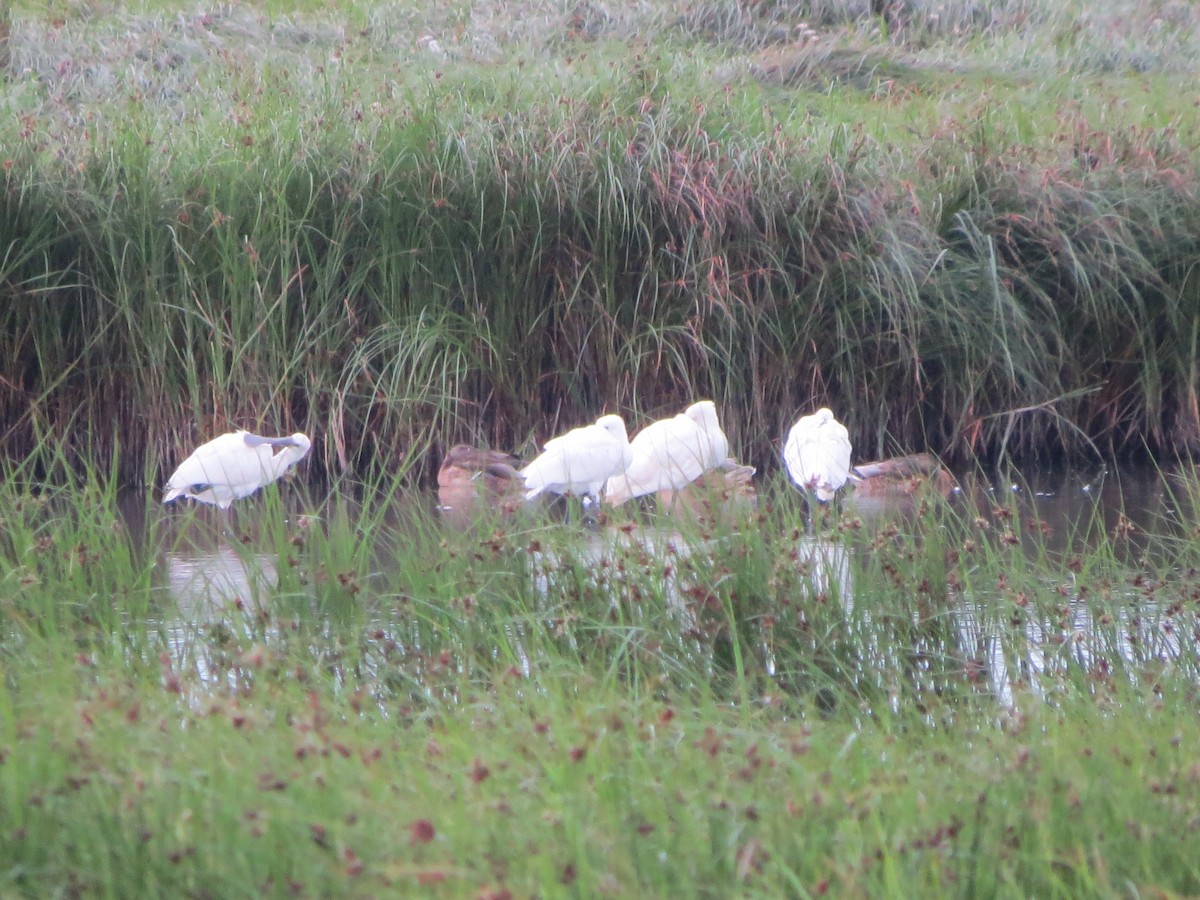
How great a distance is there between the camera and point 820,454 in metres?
6.45

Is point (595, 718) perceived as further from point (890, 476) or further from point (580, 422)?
point (580, 422)

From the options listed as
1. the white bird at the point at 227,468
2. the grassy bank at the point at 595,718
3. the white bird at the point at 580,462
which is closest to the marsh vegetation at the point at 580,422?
the grassy bank at the point at 595,718

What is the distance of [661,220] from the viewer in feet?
25.3

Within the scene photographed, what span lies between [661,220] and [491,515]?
387 cm

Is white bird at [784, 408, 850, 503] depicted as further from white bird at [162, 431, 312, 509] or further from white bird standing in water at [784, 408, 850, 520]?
white bird at [162, 431, 312, 509]

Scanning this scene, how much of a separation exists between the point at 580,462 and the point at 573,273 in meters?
1.57

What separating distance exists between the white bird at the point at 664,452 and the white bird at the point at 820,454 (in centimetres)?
33

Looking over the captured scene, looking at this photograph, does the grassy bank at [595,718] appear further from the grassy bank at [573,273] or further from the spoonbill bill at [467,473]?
the grassy bank at [573,273]

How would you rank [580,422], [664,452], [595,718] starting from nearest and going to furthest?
[595,718] → [664,452] → [580,422]

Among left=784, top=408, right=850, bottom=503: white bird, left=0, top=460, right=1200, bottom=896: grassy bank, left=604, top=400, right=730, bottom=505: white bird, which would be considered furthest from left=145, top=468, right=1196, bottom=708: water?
left=604, top=400, right=730, bottom=505: white bird

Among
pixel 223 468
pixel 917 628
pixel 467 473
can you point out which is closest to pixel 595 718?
pixel 917 628

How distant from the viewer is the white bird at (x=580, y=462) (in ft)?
21.3

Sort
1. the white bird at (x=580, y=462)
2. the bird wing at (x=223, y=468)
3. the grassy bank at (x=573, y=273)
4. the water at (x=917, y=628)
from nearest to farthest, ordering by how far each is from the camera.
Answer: the water at (x=917, y=628) < the bird wing at (x=223, y=468) < the white bird at (x=580, y=462) < the grassy bank at (x=573, y=273)

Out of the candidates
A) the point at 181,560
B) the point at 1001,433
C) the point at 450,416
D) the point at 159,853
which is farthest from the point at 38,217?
the point at 159,853
